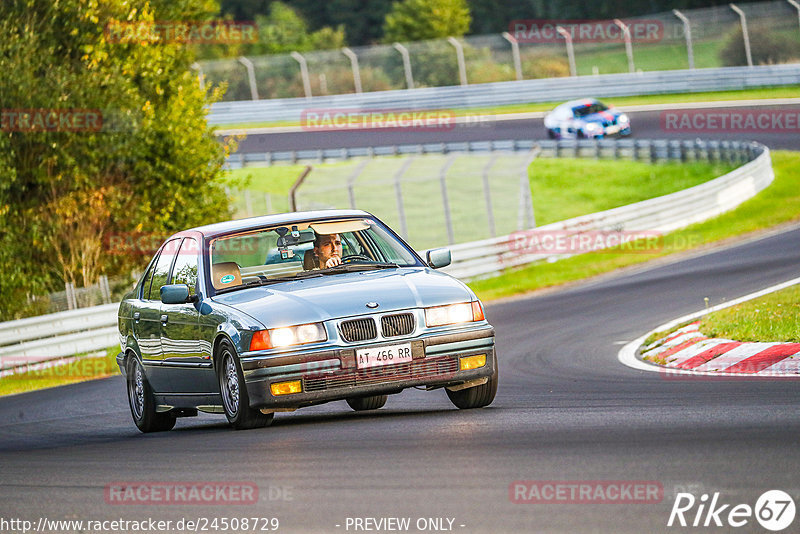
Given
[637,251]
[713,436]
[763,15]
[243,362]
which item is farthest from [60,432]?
[763,15]

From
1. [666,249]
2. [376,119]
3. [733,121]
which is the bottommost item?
[376,119]

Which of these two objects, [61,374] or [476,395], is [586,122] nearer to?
[61,374]

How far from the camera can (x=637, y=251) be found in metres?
26.1

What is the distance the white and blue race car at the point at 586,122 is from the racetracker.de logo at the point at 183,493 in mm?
36590

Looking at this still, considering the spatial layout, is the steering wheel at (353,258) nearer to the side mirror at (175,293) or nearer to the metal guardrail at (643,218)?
the side mirror at (175,293)

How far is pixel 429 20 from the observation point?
2995 inches

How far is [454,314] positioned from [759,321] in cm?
466

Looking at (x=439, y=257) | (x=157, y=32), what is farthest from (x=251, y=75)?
A: (x=439, y=257)

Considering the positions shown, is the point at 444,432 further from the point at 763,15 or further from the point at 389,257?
the point at 763,15

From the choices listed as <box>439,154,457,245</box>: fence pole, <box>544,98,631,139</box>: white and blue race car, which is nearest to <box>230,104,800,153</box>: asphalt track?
<box>544,98,631,139</box>: white and blue race car

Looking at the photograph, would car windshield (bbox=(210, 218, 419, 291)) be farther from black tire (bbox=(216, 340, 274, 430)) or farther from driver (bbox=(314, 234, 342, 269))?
black tire (bbox=(216, 340, 274, 430))

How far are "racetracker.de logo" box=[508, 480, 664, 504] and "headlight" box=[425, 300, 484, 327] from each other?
2769mm

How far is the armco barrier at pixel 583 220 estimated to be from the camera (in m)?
20.0

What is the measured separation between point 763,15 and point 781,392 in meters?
39.9
